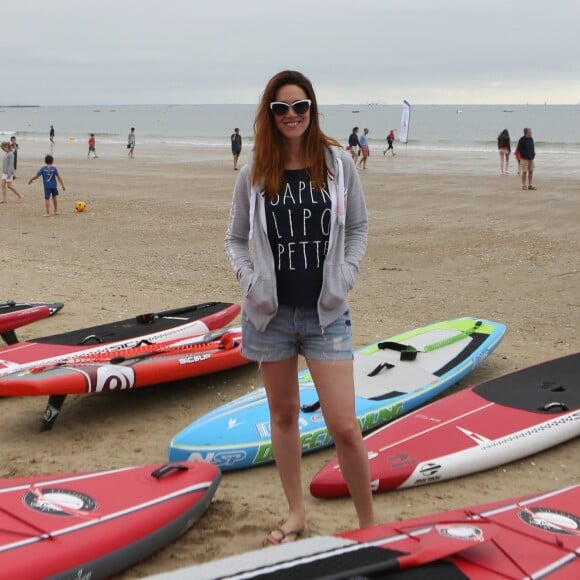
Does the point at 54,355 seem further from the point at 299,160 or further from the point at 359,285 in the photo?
the point at 359,285

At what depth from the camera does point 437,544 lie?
2.59 meters

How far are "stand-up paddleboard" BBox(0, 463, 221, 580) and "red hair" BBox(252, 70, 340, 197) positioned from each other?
1448mm

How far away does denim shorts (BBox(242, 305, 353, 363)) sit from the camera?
9.79 feet

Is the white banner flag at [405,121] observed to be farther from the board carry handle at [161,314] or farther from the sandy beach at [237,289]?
the board carry handle at [161,314]

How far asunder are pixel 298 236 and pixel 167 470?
1373 millimetres

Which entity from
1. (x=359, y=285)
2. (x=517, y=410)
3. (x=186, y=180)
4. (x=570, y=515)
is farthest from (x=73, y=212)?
(x=570, y=515)

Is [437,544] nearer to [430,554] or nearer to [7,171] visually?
[430,554]

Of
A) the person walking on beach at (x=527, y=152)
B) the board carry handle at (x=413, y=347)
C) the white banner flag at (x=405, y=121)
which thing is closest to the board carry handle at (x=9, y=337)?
the board carry handle at (x=413, y=347)

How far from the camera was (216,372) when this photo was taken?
5.88m

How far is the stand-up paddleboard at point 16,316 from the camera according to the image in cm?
654

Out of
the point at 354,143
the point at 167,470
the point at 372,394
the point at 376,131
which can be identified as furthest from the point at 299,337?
the point at 376,131

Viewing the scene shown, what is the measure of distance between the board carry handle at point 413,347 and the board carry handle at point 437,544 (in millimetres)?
2764

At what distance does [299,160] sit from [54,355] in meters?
3.21

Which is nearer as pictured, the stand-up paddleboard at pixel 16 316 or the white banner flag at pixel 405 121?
the stand-up paddleboard at pixel 16 316
